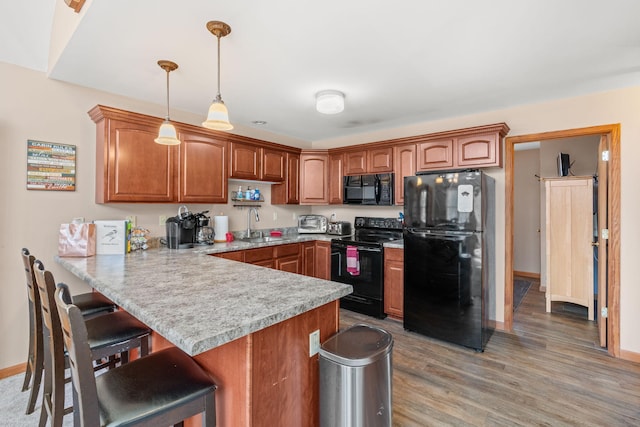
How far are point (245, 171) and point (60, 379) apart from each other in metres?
2.73

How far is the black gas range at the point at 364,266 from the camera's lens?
360cm

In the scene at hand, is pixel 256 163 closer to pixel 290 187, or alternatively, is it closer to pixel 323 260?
pixel 290 187

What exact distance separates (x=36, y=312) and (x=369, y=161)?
352cm

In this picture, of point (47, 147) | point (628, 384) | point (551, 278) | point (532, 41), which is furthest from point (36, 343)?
point (551, 278)

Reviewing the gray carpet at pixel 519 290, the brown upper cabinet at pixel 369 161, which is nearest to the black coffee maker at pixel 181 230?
the brown upper cabinet at pixel 369 161

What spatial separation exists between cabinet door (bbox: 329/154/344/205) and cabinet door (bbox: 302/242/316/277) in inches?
28.9

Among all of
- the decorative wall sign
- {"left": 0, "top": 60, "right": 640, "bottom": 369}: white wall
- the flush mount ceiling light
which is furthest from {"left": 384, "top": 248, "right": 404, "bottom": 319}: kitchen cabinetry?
the decorative wall sign

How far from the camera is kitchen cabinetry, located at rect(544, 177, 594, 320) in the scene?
380 cm

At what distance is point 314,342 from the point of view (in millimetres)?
1437

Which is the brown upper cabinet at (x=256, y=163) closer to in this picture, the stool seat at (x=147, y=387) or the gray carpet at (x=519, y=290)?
the stool seat at (x=147, y=387)

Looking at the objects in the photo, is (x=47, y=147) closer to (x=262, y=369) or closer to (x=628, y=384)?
(x=262, y=369)

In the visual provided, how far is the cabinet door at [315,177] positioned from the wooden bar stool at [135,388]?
336 centimetres

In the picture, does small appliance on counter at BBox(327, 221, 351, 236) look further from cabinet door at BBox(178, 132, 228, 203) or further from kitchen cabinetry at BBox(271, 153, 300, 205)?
cabinet door at BBox(178, 132, 228, 203)

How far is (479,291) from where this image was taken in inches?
111
